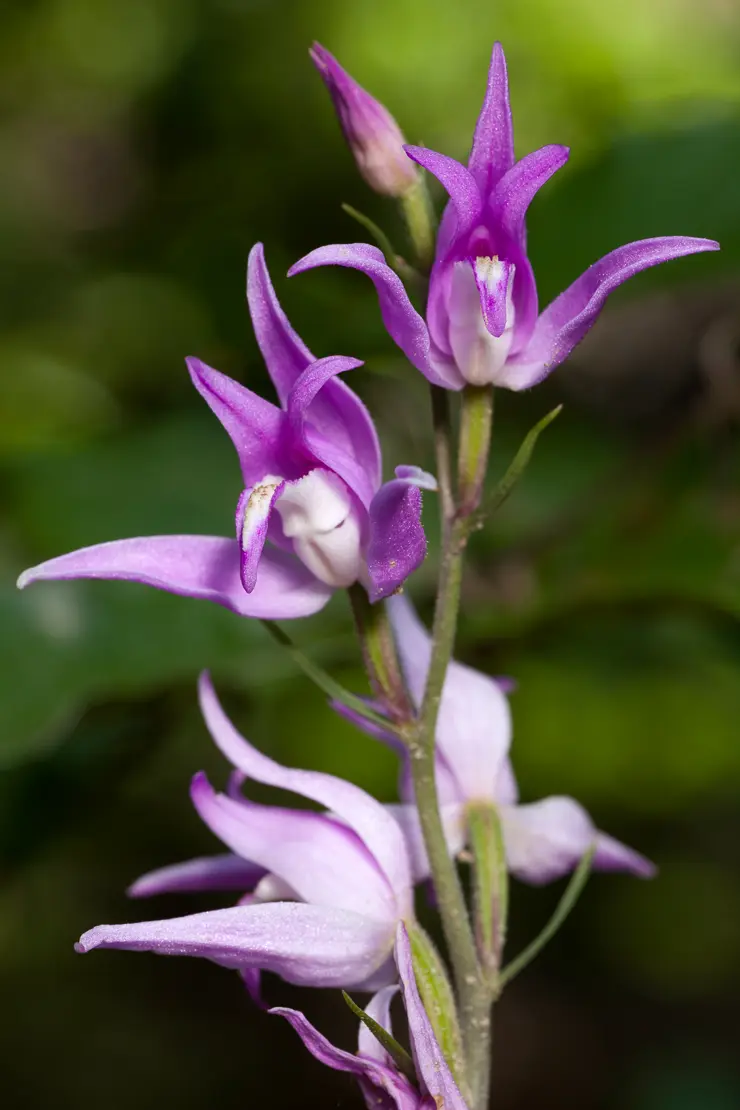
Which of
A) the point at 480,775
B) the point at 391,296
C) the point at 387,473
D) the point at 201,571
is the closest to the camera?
the point at 391,296

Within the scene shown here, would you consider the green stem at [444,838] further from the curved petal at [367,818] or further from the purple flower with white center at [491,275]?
the purple flower with white center at [491,275]

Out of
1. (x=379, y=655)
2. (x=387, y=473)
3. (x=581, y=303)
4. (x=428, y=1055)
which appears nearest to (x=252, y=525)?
(x=379, y=655)

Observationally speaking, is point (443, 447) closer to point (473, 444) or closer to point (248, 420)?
point (473, 444)

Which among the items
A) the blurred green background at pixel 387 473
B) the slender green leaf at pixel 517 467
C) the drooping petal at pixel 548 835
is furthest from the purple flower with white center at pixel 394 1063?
the blurred green background at pixel 387 473

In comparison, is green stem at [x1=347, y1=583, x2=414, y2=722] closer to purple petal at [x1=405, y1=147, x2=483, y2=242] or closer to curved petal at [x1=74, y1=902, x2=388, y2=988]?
curved petal at [x1=74, y1=902, x2=388, y2=988]

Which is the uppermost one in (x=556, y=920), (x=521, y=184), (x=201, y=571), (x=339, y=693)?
(x=521, y=184)

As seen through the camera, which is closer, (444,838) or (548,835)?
(444,838)

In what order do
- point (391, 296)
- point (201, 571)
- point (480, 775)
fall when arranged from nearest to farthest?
1. point (391, 296)
2. point (201, 571)
3. point (480, 775)
